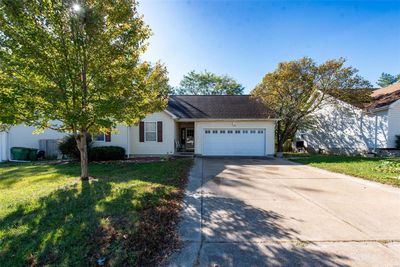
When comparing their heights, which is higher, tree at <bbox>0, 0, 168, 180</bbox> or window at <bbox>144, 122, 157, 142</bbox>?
tree at <bbox>0, 0, 168, 180</bbox>

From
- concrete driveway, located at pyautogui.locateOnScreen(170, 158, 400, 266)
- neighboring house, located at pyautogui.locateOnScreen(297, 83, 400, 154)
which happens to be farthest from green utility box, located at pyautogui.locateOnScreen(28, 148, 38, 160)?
neighboring house, located at pyautogui.locateOnScreen(297, 83, 400, 154)

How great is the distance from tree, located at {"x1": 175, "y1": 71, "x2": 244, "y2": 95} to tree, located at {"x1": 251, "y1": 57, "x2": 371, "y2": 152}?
2000 centimetres

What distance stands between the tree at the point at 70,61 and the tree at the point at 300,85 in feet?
36.4

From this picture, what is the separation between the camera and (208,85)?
122 ft

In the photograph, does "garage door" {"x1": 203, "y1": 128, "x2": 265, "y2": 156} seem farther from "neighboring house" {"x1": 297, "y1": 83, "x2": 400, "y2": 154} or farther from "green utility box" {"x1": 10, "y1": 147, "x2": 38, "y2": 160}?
"green utility box" {"x1": 10, "y1": 147, "x2": 38, "y2": 160}

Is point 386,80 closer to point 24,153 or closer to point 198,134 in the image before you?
point 198,134

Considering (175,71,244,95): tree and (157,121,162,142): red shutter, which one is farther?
(175,71,244,95): tree

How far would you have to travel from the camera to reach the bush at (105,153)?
41.7 feet

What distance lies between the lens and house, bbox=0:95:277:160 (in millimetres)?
14422

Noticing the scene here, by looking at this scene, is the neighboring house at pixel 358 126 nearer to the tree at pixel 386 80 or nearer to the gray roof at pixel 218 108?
the gray roof at pixel 218 108

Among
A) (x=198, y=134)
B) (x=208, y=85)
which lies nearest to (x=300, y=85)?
(x=198, y=134)

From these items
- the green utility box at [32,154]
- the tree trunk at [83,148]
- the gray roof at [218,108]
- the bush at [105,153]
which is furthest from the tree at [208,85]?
the tree trunk at [83,148]

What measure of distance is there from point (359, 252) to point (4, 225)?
6.09 metres

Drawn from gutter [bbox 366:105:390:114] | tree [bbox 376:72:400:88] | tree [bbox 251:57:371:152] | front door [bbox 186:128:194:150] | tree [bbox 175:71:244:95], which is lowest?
front door [bbox 186:128:194:150]
